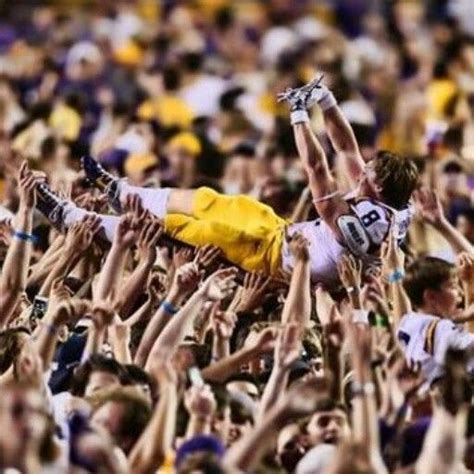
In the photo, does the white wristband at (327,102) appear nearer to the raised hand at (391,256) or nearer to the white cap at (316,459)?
the raised hand at (391,256)

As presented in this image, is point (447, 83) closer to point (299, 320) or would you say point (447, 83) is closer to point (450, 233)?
point (450, 233)

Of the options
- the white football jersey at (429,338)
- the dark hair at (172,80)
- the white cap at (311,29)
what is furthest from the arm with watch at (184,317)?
the white cap at (311,29)

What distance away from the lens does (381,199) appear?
38.7ft

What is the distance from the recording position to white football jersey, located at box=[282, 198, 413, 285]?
11.7m

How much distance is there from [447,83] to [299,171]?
5019 millimetres

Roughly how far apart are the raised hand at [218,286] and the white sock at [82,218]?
1.10 m

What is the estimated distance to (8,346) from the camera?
34.9 feet

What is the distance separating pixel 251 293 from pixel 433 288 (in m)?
1.36

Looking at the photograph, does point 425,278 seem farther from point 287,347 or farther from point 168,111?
point 168,111

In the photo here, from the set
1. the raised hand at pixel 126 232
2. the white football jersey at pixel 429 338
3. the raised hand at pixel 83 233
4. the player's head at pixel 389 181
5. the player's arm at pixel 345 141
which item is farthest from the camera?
the player's arm at pixel 345 141

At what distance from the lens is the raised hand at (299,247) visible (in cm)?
1097

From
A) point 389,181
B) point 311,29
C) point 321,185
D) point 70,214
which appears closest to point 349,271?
point 321,185

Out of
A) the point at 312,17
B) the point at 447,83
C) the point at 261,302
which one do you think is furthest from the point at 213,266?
the point at 312,17

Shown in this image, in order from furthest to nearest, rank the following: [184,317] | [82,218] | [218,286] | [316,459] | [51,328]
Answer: [82,218] → [218,286] → [184,317] → [51,328] → [316,459]
